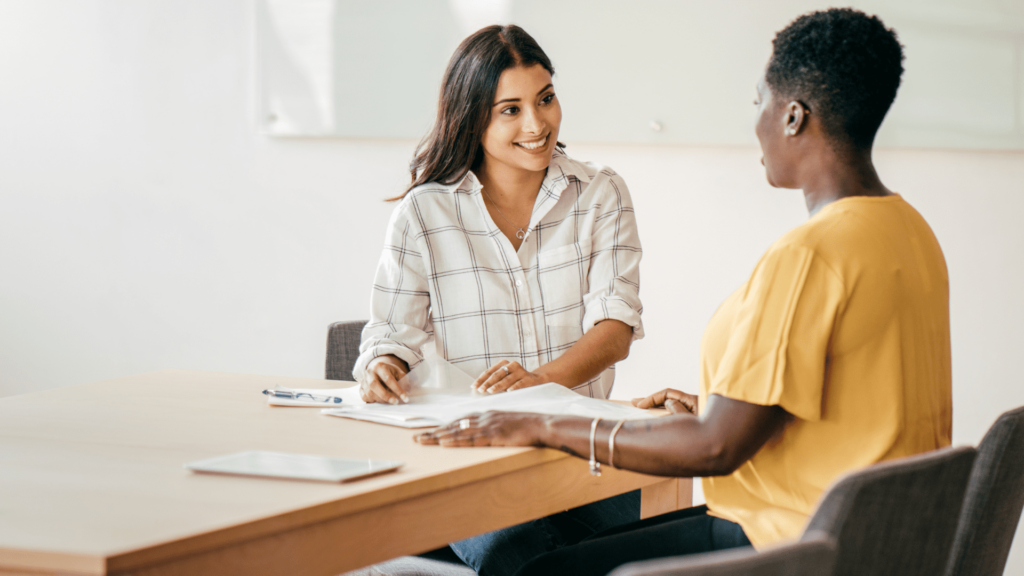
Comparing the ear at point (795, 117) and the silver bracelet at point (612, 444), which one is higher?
the ear at point (795, 117)

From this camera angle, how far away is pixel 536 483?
132cm

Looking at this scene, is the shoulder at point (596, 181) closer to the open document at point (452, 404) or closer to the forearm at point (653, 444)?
the open document at point (452, 404)

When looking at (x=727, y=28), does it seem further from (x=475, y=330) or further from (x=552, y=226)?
(x=475, y=330)

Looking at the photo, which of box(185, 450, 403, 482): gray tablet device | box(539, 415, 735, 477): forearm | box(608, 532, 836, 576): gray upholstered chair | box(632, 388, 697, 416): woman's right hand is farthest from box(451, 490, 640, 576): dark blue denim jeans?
box(608, 532, 836, 576): gray upholstered chair

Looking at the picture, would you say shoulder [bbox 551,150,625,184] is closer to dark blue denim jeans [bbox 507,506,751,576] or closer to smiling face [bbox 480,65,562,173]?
smiling face [bbox 480,65,562,173]

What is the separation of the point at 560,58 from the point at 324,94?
817mm

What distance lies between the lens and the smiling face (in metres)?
1.97

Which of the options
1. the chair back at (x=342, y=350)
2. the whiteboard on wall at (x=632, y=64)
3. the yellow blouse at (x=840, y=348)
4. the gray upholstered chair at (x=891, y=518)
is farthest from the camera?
the whiteboard on wall at (x=632, y=64)

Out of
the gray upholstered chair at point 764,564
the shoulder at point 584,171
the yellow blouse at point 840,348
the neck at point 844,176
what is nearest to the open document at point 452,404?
the yellow blouse at point 840,348

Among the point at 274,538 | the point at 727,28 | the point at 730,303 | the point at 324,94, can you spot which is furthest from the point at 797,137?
the point at 324,94

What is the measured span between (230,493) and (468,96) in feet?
3.87

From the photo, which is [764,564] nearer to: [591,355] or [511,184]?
[591,355]

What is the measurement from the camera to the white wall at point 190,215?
2.84 meters

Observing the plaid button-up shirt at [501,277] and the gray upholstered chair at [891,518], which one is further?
the plaid button-up shirt at [501,277]
